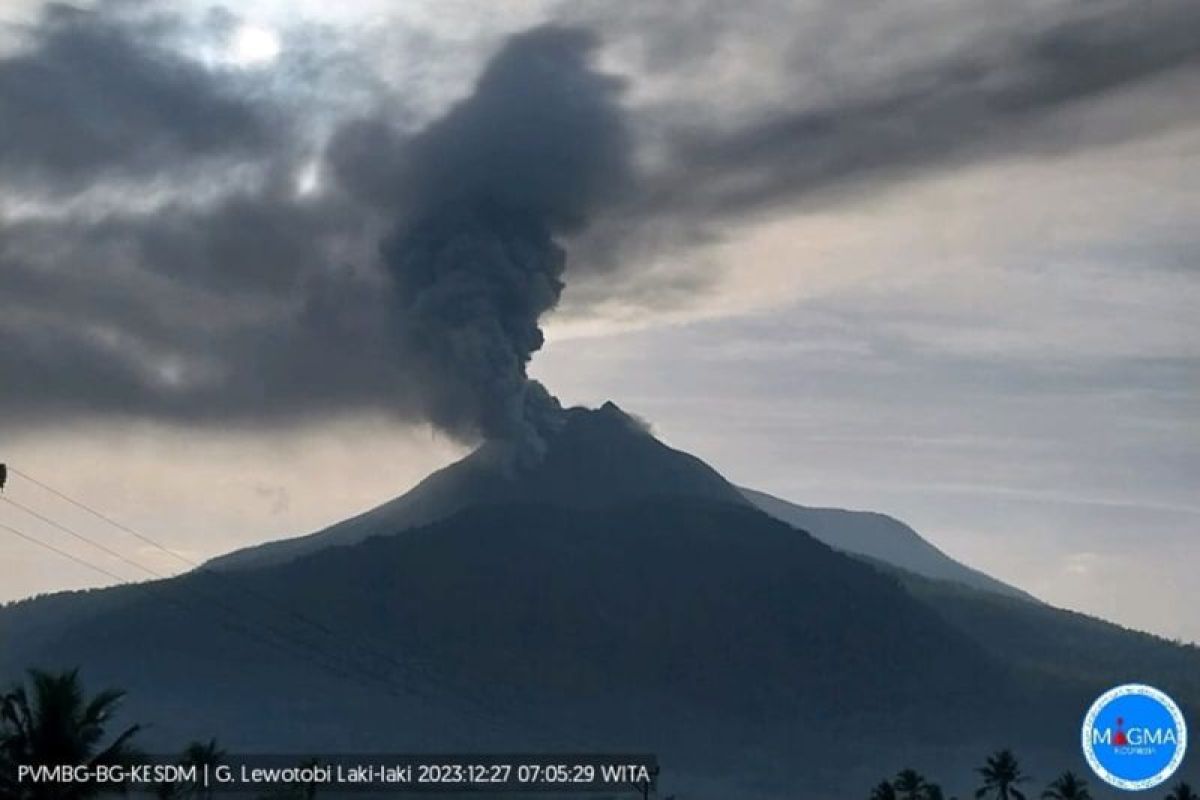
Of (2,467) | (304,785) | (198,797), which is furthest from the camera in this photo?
(198,797)

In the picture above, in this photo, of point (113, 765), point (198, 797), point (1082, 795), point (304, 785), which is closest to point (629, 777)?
point (304, 785)

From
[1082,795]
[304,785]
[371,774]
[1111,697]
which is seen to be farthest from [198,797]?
[1111,697]

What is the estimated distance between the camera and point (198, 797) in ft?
447

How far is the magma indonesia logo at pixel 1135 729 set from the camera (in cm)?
6044

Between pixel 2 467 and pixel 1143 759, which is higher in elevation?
pixel 2 467

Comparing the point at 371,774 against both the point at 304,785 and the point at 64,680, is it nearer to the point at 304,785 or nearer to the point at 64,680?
the point at 304,785

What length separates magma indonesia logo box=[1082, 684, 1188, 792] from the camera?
6044 cm

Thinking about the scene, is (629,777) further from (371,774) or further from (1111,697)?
(371,774)

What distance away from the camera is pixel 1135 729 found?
61.7 meters

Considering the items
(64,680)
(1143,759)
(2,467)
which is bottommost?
(1143,759)

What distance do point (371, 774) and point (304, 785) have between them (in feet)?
230

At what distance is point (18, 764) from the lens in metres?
56.8

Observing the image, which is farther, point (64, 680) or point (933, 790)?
point (933, 790)

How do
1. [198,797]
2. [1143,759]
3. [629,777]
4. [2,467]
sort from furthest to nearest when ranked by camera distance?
1. [198,797]
2. [629,777]
3. [1143,759]
4. [2,467]
